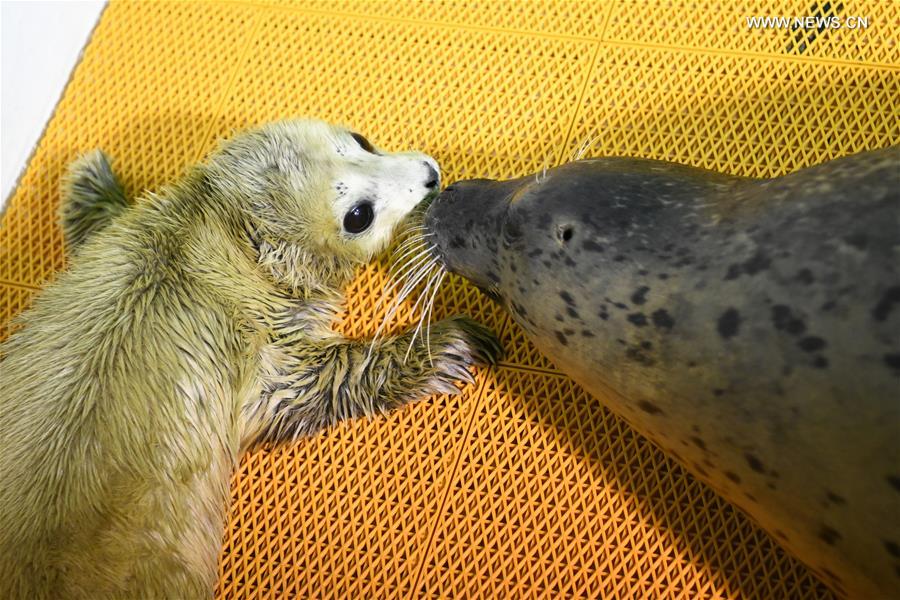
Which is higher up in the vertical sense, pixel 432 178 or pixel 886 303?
pixel 886 303

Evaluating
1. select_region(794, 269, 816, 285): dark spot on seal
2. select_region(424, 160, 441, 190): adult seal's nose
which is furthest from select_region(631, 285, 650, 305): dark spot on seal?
select_region(424, 160, 441, 190): adult seal's nose

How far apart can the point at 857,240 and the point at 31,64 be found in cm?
227

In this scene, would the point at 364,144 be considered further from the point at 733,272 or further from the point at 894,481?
the point at 894,481

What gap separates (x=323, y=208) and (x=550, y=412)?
0.74 metres

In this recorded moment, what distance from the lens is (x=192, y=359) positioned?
1.65 metres

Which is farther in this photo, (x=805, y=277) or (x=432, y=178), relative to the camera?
(x=432, y=178)

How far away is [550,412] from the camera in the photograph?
1886 mm

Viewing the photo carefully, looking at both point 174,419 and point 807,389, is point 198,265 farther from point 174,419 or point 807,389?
point 807,389

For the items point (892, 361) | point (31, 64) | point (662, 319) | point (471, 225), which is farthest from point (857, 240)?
point (31, 64)

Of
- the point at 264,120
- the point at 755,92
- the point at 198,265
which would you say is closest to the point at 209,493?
the point at 198,265

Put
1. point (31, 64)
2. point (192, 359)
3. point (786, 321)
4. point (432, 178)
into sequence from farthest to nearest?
point (31, 64) < point (432, 178) < point (192, 359) < point (786, 321)

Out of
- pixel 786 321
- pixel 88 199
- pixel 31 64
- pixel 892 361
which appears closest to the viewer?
pixel 892 361

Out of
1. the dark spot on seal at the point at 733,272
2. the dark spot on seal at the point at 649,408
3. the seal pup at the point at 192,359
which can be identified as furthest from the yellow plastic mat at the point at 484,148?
the dark spot on seal at the point at 733,272

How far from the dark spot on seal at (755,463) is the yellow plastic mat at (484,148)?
0.56m
